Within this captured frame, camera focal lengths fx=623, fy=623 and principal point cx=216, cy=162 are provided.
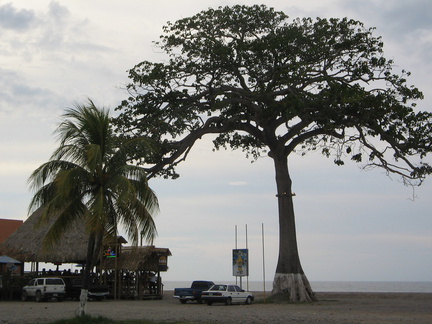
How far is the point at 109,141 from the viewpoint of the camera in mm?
21422

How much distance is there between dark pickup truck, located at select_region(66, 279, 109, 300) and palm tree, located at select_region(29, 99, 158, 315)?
15.6m

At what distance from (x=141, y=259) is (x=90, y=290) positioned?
4334 millimetres

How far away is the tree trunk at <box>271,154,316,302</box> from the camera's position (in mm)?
34188

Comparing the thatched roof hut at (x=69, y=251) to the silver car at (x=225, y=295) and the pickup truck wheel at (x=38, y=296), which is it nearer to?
the pickup truck wheel at (x=38, y=296)

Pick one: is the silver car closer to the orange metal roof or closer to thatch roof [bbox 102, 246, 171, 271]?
thatch roof [bbox 102, 246, 171, 271]

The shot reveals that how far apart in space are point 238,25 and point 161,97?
5.85 meters

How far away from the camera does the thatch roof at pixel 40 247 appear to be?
125 feet

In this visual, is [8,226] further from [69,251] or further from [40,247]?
[69,251]

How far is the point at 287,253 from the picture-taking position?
115 feet

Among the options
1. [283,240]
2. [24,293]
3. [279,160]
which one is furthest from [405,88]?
[24,293]

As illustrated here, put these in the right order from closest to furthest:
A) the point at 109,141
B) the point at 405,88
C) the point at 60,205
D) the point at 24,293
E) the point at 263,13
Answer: the point at 60,205 < the point at 109,141 < the point at 405,88 < the point at 263,13 < the point at 24,293

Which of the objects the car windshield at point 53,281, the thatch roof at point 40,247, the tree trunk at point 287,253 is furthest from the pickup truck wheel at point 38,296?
the tree trunk at point 287,253

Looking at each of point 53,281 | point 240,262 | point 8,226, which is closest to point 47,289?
point 53,281

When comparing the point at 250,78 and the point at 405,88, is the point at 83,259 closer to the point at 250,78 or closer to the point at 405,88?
the point at 250,78
